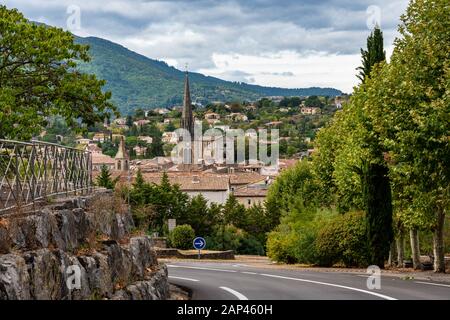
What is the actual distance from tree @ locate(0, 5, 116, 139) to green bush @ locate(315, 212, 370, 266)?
14.3 m

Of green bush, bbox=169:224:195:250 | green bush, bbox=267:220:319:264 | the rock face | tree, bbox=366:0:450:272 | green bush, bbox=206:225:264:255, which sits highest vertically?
tree, bbox=366:0:450:272

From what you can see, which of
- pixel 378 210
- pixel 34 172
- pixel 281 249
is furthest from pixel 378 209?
pixel 34 172

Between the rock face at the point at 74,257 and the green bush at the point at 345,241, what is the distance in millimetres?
18955

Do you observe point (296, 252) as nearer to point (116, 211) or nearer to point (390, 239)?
point (390, 239)

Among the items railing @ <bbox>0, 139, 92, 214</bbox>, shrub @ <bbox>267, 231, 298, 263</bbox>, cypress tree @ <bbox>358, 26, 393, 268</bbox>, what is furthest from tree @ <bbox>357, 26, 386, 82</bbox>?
railing @ <bbox>0, 139, 92, 214</bbox>

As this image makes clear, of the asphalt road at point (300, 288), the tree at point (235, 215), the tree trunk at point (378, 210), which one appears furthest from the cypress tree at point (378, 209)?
the tree at point (235, 215)

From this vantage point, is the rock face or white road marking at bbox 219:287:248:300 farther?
white road marking at bbox 219:287:248:300

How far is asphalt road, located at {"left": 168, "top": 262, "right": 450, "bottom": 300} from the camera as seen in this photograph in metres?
20.3

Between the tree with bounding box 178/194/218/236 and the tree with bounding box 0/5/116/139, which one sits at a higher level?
the tree with bounding box 0/5/116/139

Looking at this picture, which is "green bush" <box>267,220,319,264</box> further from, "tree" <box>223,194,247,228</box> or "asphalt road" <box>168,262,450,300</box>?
"tree" <box>223,194,247,228</box>

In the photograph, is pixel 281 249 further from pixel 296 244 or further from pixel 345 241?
pixel 345 241

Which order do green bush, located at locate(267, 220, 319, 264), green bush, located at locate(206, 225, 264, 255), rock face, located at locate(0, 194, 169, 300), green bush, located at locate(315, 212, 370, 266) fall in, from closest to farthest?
rock face, located at locate(0, 194, 169, 300)
green bush, located at locate(315, 212, 370, 266)
green bush, located at locate(267, 220, 319, 264)
green bush, located at locate(206, 225, 264, 255)

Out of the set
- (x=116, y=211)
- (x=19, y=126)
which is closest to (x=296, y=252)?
(x=19, y=126)
